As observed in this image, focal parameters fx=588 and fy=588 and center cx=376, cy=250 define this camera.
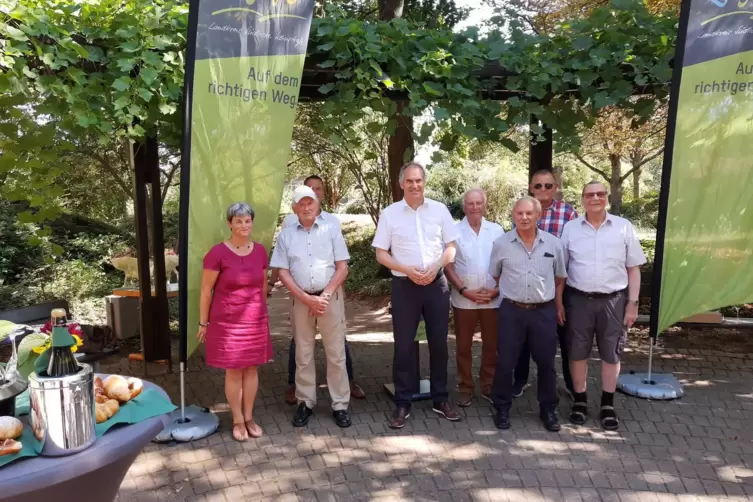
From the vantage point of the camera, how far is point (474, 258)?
3.94m

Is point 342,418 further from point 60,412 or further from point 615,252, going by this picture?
point 60,412

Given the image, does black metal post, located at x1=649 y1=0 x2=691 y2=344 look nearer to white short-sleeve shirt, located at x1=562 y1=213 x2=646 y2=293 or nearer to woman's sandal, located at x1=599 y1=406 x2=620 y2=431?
white short-sleeve shirt, located at x1=562 y1=213 x2=646 y2=293

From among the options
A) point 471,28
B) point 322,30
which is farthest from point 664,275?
point 322,30

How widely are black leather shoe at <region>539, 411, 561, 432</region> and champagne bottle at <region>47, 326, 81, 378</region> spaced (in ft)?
9.59

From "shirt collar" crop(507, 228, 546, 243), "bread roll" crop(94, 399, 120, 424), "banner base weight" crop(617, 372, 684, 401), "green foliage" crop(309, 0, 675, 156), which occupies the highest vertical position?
"green foliage" crop(309, 0, 675, 156)

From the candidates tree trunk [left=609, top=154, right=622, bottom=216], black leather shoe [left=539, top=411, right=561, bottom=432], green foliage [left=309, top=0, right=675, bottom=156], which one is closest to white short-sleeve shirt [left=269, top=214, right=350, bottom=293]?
green foliage [left=309, top=0, right=675, bottom=156]

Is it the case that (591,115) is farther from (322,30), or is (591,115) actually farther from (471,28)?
(322,30)

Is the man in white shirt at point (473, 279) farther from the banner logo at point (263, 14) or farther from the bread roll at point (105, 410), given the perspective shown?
the bread roll at point (105, 410)

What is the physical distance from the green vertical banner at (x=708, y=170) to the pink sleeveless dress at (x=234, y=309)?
279 centimetres

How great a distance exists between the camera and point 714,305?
14.0 ft

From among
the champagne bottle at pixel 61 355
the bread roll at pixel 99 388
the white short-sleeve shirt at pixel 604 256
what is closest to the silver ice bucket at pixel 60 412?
the champagne bottle at pixel 61 355

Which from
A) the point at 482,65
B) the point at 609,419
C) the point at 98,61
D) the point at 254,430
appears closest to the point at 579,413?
the point at 609,419

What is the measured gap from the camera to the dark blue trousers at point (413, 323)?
3756mm

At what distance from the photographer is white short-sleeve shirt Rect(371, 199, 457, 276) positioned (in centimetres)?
372
